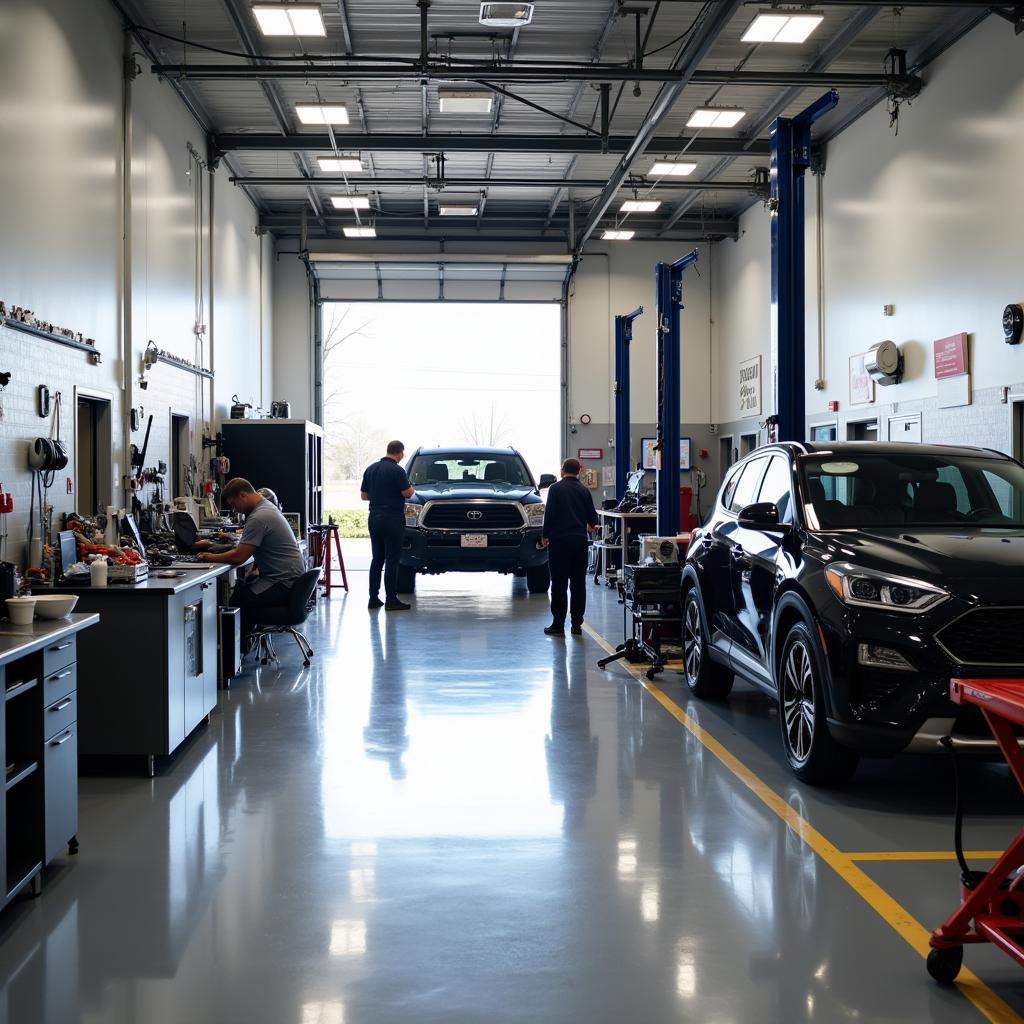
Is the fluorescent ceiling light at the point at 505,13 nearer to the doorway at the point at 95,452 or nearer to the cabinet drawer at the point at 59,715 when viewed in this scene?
the doorway at the point at 95,452

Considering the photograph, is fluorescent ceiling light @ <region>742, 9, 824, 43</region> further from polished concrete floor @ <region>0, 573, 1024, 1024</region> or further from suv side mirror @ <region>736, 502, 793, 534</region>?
polished concrete floor @ <region>0, 573, 1024, 1024</region>

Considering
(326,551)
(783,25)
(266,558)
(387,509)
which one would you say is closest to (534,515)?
(387,509)

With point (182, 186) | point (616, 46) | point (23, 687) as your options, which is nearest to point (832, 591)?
point (23, 687)

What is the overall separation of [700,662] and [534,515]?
240 inches

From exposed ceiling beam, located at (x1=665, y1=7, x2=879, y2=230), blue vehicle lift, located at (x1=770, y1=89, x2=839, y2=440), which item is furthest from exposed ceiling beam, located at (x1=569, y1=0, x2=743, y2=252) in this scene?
blue vehicle lift, located at (x1=770, y1=89, x2=839, y2=440)

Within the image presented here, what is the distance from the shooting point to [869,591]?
4.88 meters

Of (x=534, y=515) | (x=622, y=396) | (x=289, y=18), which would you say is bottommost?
(x=534, y=515)

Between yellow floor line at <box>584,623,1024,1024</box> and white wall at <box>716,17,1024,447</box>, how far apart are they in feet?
20.7

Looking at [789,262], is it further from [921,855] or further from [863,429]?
[863,429]

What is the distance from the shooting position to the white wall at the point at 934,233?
10.6 m

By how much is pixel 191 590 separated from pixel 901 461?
401 cm

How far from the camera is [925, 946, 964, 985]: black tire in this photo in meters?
3.16

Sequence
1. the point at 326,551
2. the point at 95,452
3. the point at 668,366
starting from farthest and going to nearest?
the point at 326,551 < the point at 668,366 < the point at 95,452

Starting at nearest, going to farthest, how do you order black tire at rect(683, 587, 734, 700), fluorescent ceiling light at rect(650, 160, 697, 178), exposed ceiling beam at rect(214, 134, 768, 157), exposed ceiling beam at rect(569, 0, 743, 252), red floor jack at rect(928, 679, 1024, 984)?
red floor jack at rect(928, 679, 1024, 984) → black tire at rect(683, 587, 734, 700) → exposed ceiling beam at rect(569, 0, 743, 252) → exposed ceiling beam at rect(214, 134, 768, 157) → fluorescent ceiling light at rect(650, 160, 697, 178)
